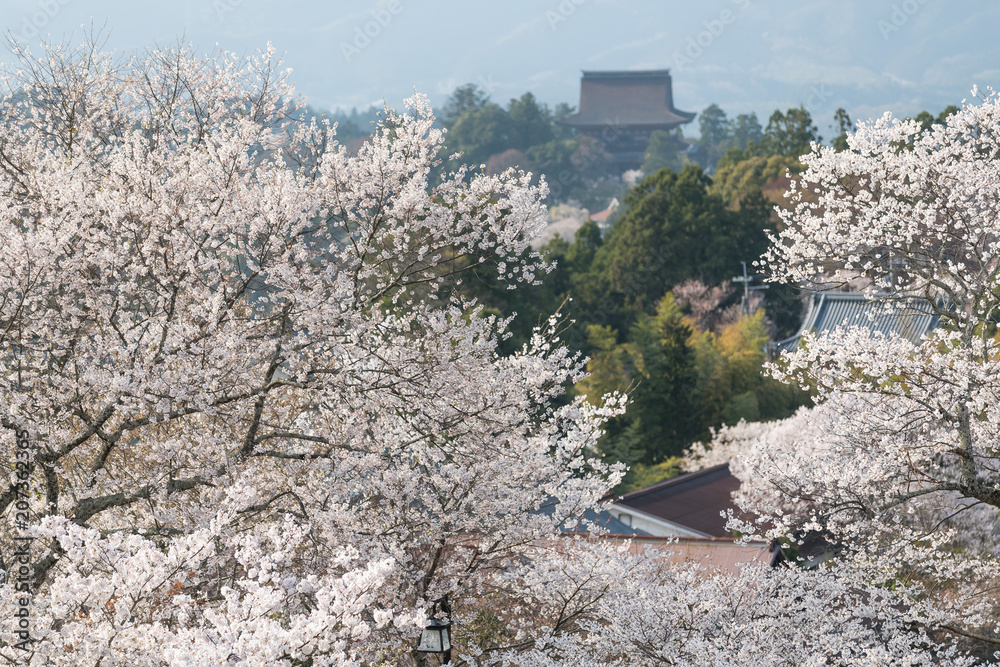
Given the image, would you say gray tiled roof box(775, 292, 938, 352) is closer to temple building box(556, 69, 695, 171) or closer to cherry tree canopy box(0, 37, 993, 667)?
cherry tree canopy box(0, 37, 993, 667)

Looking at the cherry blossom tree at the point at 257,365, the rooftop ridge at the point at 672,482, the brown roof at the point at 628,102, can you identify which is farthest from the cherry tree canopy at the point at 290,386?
the brown roof at the point at 628,102

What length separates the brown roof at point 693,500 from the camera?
14.3m

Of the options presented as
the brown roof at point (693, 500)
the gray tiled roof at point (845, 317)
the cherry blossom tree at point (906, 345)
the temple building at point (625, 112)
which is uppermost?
the temple building at point (625, 112)

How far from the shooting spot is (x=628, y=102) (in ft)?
246

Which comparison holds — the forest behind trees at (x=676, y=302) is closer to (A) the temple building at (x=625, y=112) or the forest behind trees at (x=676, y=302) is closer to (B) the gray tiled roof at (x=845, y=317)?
(B) the gray tiled roof at (x=845, y=317)

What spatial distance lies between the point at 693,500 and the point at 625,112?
6387cm

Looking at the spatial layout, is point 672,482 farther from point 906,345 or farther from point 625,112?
point 625,112

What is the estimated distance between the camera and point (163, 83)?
293 inches

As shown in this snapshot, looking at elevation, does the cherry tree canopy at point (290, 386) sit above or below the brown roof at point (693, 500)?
above

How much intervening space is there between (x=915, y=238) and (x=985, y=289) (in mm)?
1058

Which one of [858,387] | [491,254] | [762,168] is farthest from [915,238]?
[762,168]

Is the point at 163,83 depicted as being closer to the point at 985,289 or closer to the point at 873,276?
the point at 873,276

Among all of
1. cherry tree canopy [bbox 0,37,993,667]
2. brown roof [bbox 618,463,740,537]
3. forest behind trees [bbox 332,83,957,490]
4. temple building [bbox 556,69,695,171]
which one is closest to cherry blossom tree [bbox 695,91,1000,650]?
cherry tree canopy [bbox 0,37,993,667]

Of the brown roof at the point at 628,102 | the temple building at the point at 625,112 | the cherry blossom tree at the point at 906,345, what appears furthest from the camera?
the brown roof at the point at 628,102
